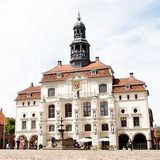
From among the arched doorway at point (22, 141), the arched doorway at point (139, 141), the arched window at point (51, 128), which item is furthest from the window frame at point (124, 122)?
the arched doorway at point (22, 141)

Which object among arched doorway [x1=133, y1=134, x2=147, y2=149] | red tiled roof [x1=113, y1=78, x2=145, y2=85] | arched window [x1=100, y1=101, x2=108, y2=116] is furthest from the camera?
red tiled roof [x1=113, y1=78, x2=145, y2=85]

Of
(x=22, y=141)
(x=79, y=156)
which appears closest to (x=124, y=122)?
(x=22, y=141)

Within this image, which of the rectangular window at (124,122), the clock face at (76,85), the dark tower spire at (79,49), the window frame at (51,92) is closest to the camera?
the rectangular window at (124,122)

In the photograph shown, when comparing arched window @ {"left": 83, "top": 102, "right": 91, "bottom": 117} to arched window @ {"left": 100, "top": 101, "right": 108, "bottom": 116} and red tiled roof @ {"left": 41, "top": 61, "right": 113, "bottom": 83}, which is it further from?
red tiled roof @ {"left": 41, "top": 61, "right": 113, "bottom": 83}

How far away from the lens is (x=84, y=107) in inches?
2296

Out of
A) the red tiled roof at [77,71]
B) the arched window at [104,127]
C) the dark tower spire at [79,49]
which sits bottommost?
the arched window at [104,127]

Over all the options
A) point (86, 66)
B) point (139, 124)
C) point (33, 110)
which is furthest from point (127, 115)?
point (33, 110)

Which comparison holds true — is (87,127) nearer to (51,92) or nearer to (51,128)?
(51,128)

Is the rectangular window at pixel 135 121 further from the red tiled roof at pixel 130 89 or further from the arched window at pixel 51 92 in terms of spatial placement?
the arched window at pixel 51 92

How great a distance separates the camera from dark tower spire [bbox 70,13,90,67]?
63.1m

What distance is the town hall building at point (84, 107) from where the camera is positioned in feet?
180

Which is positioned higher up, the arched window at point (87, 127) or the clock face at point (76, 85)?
the clock face at point (76, 85)

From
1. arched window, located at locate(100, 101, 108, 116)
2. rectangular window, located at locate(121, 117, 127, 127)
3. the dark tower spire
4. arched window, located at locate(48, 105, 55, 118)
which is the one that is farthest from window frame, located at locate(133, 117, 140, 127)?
arched window, located at locate(48, 105, 55, 118)

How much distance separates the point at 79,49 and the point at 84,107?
13.4 m
